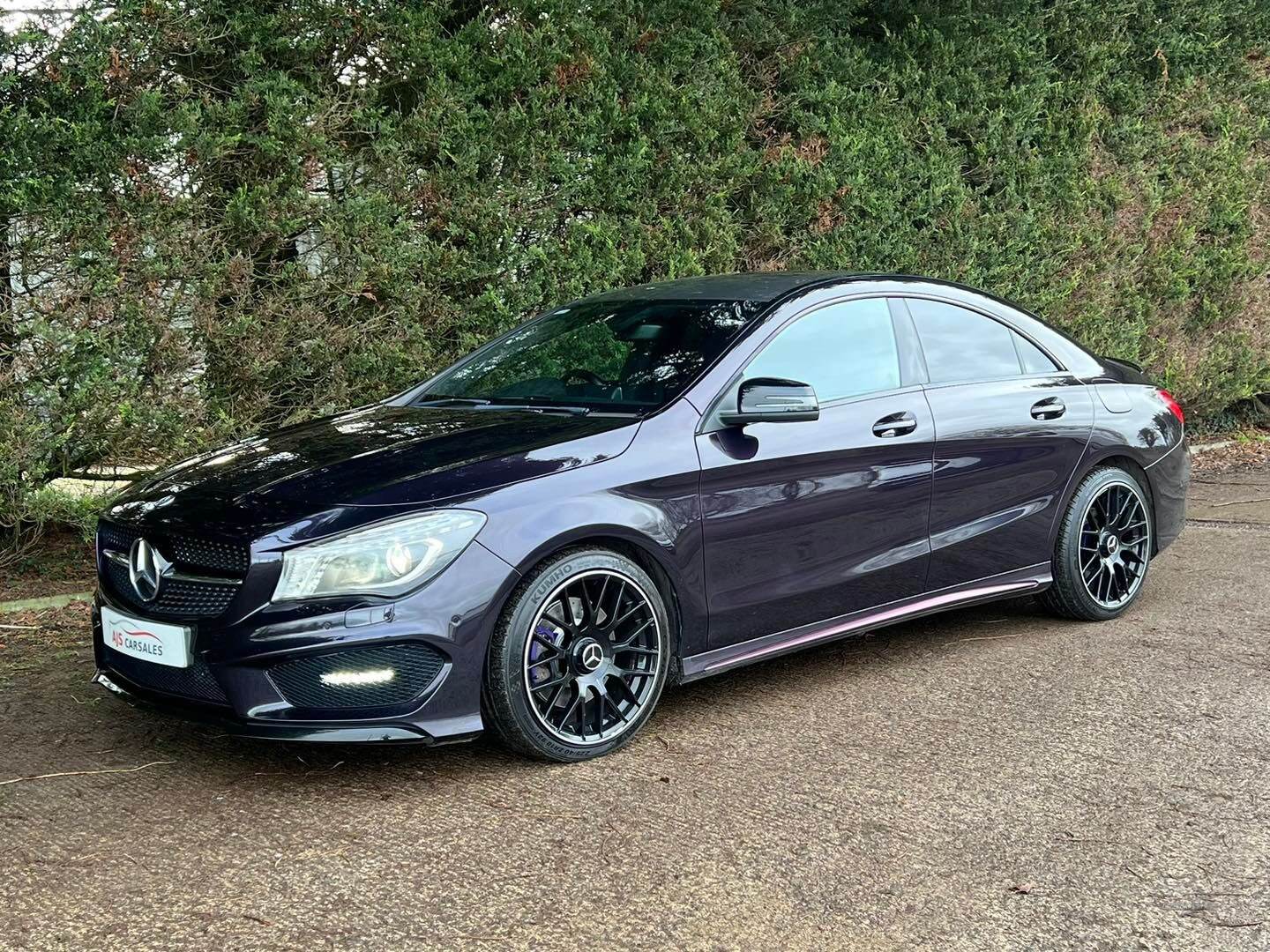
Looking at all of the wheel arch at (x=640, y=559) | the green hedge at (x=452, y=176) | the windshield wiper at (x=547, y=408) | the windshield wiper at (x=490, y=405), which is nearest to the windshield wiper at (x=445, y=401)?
the windshield wiper at (x=490, y=405)

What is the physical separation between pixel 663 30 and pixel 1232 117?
646cm

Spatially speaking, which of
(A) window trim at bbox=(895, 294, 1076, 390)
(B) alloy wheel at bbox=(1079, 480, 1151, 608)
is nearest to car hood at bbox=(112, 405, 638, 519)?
(A) window trim at bbox=(895, 294, 1076, 390)

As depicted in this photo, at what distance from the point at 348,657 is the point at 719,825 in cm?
116

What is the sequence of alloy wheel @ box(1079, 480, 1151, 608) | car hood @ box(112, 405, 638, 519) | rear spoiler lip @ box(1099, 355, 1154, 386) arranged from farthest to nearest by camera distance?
rear spoiler lip @ box(1099, 355, 1154, 386) → alloy wheel @ box(1079, 480, 1151, 608) → car hood @ box(112, 405, 638, 519)

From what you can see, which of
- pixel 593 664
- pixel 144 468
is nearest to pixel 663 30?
pixel 144 468

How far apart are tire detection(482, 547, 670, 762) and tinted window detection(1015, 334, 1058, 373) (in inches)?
95.6

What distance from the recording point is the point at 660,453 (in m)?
4.33

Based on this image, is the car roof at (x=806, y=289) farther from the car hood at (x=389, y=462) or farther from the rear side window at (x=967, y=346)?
the car hood at (x=389, y=462)

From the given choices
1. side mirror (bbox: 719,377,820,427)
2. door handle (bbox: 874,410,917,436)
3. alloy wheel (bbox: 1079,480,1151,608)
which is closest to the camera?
side mirror (bbox: 719,377,820,427)

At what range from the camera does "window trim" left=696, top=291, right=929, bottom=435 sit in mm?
4523

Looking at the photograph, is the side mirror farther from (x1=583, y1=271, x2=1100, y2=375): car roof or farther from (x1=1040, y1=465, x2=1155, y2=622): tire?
(x1=1040, y1=465, x2=1155, y2=622): tire

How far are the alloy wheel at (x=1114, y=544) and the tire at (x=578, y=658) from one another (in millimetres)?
2547

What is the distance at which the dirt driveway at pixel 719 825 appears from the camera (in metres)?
3.06

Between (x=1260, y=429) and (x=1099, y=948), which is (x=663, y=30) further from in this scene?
(x=1260, y=429)
